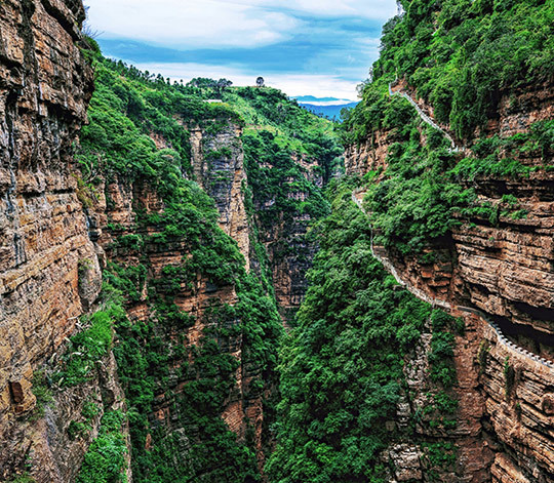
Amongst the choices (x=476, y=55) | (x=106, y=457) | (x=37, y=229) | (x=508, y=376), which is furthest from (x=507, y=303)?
(x=37, y=229)

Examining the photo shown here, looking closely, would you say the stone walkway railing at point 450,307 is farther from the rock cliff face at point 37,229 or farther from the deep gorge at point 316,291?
the rock cliff face at point 37,229

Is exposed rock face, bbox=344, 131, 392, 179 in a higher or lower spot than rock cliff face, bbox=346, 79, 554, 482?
higher

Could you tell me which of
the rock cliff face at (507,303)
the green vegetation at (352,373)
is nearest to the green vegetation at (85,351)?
the green vegetation at (352,373)

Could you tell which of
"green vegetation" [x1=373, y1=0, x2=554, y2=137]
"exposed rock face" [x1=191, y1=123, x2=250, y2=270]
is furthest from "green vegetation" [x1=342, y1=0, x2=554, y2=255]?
"exposed rock face" [x1=191, y1=123, x2=250, y2=270]

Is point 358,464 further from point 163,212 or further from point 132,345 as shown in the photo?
point 163,212

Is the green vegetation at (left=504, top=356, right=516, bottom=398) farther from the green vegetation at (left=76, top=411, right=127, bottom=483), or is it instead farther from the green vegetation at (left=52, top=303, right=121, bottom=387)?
the green vegetation at (left=52, top=303, right=121, bottom=387)

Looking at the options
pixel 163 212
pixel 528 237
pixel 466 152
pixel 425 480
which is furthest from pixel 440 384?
pixel 163 212

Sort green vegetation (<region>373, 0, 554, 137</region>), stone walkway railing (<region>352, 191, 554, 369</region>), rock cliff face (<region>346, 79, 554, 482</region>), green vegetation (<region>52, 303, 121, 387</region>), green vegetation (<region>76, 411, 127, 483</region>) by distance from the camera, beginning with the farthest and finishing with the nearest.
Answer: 1. green vegetation (<region>373, 0, 554, 137</region>)
2. stone walkway railing (<region>352, 191, 554, 369</region>)
3. rock cliff face (<region>346, 79, 554, 482</region>)
4. green vegetation (<region>52, 303, 121, 387</region>)
5. green vegetation (<region>76, 411, 127, 483</region>)
